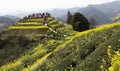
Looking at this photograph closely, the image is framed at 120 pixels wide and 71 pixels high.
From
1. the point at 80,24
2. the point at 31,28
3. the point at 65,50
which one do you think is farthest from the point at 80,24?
the point at 65,50

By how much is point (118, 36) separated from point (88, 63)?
2.77m

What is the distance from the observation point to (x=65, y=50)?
26141mm

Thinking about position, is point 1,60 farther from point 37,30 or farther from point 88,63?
point 88,63

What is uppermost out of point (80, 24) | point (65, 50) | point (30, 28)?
point (65, 50)

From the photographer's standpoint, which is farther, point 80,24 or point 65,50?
point 80,24

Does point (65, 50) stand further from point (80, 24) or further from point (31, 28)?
→ point (31, 28)

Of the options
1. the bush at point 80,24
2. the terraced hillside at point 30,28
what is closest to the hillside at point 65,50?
the terraced hillside at point 30,28

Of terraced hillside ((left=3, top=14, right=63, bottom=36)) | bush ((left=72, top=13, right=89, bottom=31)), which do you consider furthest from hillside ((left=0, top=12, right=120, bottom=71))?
bush ((left=72, top=13, right=89, bottom=31))

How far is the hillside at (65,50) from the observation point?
57.1 ft

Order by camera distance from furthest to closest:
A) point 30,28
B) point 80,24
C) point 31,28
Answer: point 30,28 < point 31,28 < point 80,24

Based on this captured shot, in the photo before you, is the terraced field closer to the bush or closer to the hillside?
the hillside

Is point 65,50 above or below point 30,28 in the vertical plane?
above

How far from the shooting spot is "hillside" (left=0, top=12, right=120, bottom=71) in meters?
17.4

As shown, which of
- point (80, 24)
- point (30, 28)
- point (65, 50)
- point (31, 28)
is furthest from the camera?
point (30, 28)
